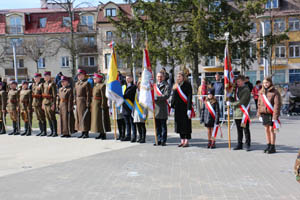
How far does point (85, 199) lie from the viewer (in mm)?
5996

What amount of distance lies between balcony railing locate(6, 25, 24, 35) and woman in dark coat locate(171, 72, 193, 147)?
50109 millimetres

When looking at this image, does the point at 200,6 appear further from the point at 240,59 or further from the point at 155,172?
the point at 155,172

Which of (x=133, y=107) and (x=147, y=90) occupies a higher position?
(x=147, y=90)

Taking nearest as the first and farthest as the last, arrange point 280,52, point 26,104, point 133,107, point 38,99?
point 133,107 < point 38,99 < point 26,104 < point 280,52

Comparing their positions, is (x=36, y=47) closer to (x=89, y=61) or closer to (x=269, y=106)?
(x=89, y=61)

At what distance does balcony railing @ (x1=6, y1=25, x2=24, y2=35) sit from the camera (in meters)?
56.2

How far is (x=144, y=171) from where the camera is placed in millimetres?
7793

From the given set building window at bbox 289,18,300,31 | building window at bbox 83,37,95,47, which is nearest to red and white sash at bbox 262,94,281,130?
building window at bbox 289,18,300,31

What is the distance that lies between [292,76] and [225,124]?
34928mm

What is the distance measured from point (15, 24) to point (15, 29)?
2.63 feet

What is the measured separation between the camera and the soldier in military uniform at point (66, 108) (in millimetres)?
12953

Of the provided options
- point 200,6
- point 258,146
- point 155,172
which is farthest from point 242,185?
point 200,6

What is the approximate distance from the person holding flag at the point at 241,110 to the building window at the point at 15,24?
5138 centimetres

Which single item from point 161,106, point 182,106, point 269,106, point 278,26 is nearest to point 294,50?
point 278,26
